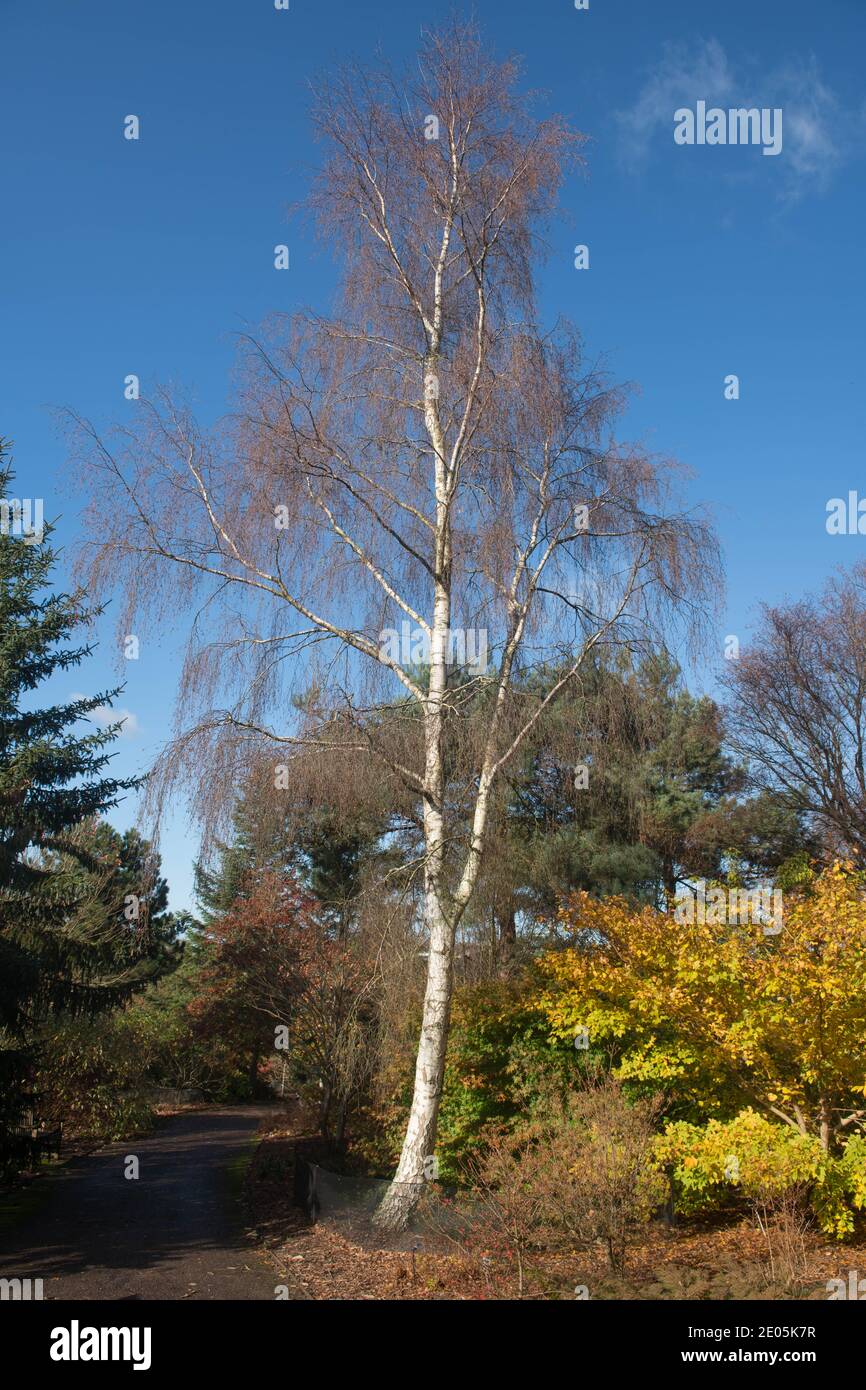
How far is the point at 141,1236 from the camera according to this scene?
→ 9.74m

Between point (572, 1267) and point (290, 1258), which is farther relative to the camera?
point (290, 1258)

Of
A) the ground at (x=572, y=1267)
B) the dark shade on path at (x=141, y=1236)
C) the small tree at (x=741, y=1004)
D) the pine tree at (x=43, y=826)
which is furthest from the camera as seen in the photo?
the pine tree at (x=43, y=826)

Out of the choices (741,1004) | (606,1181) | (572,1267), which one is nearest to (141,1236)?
(572,1267)

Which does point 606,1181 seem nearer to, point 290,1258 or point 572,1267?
point 572,1267

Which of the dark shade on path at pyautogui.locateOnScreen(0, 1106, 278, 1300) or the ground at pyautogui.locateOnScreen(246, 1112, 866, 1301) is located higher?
the ground at pyautogui.locateOnScreen(246, 1112, 866, 1301)

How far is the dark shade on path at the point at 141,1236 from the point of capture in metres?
7.78

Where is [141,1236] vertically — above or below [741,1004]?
below

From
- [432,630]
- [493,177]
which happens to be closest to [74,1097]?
[432,630]

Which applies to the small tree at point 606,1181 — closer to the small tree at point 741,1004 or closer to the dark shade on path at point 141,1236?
the small tree at point 741,1004

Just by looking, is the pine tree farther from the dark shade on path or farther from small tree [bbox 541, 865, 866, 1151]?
small tree [bbox 541, 865, 866, 1151]

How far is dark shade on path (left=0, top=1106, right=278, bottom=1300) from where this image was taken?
7781mm

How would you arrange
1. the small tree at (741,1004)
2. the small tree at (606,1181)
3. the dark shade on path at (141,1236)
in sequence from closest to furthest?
1. the small tree at (606,1181)
2. the dark shade on path at (141,1236)
3. the small tree at (741,1004)

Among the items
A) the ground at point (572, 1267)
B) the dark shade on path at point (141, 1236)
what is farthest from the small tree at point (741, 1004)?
the dark shade on path at point (141, 1236)

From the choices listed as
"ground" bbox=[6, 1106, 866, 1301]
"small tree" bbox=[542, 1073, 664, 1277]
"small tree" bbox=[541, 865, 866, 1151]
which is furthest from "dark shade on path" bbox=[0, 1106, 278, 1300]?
"small tree" bbox=[541, 865, 866, 1151]
